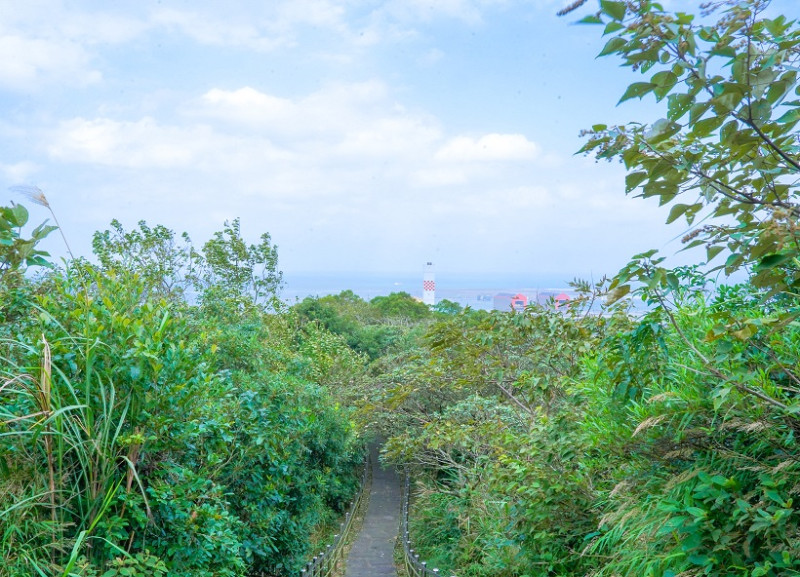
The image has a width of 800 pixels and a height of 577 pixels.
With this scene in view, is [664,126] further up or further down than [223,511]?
further up

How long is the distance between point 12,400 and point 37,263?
2.73 ft

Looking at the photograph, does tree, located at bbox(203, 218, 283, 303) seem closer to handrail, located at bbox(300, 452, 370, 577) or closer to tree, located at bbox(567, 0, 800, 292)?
handrail, located at bbox(300, 452, 370, 577)

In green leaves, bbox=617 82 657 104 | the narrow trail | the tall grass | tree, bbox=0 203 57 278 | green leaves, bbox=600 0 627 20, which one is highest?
green leaves, bbox=600 0 627 20

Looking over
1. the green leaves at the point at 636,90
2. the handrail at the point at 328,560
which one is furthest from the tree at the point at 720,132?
the handrail at the point at 328,560

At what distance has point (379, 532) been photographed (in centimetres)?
1401

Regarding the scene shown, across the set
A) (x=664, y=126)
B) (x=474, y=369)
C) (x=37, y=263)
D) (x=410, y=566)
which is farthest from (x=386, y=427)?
(x=664, y=126)

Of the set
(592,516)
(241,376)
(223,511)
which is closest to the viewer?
(592,516)

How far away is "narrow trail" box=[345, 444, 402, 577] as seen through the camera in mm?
10805

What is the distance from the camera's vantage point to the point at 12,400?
11.2 ft

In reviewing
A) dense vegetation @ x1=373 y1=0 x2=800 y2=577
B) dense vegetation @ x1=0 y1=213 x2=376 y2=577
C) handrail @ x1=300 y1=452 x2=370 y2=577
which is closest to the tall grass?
dense vegetation @ x1=0 y1=213 x2=376 y2=577

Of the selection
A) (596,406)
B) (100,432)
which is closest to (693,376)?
(596,406)

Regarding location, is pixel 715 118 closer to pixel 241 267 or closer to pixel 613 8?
pixel 613 8

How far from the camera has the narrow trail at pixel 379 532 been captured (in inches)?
425

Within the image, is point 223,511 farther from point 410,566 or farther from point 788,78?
point 410,566
